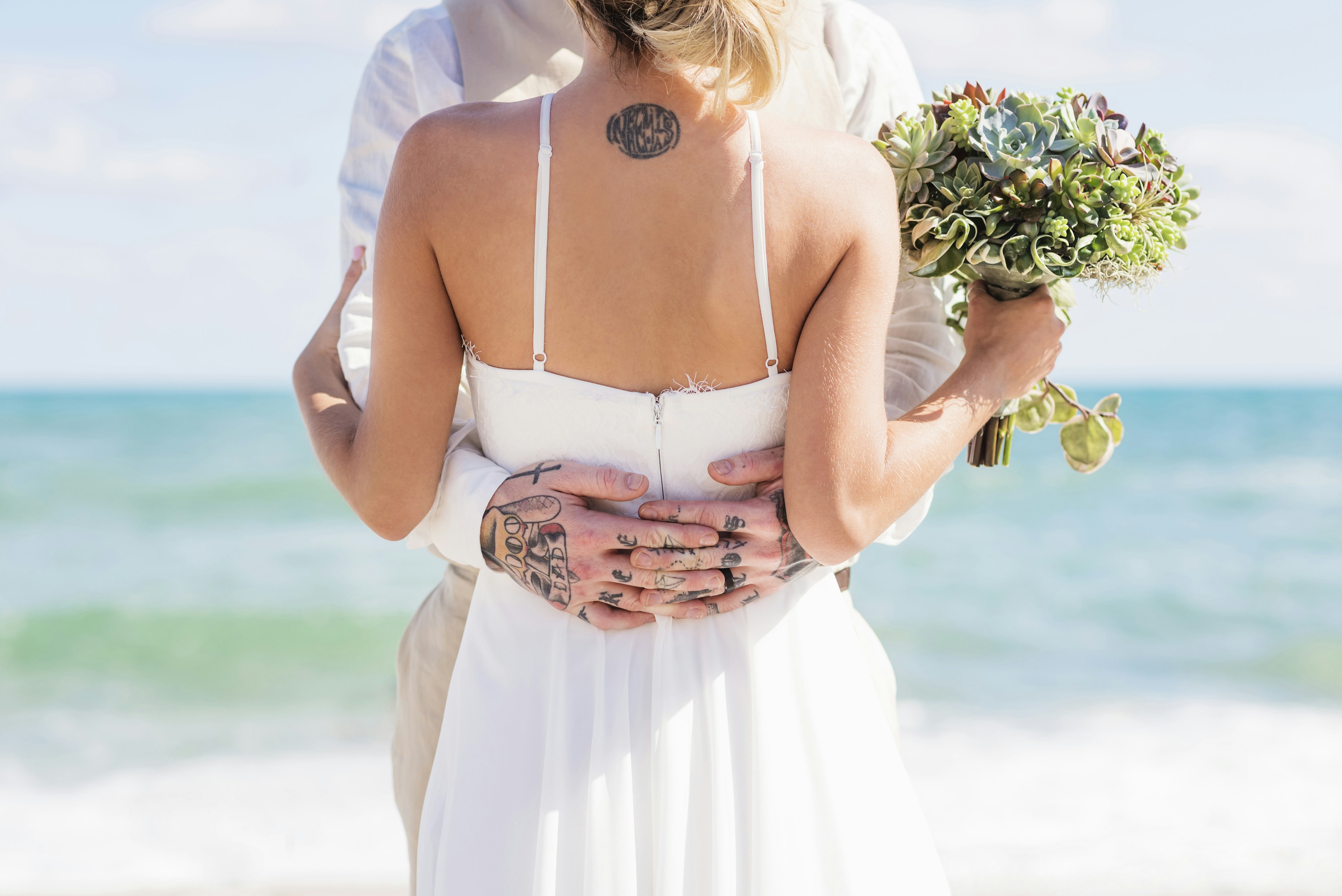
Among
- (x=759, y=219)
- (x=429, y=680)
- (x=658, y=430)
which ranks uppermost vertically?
(x=759, y=219)

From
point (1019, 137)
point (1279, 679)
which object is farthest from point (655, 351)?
point (1279, 679)

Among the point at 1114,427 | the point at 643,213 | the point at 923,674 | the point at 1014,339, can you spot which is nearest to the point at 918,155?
the point at 1014,339

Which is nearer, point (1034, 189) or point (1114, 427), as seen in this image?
point (1034, 189)

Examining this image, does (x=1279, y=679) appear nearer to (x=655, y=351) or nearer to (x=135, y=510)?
(x=655, y=351)

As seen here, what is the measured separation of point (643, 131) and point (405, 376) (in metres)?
0.55

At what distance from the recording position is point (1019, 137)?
5.92 feet

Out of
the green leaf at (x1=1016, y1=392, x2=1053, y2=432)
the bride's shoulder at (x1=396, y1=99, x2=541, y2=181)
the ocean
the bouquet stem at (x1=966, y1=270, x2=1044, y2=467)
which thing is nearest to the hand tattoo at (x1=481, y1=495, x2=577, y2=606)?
the bride's shoulder at (x1=396, y1=99, x2=541, y2=181)

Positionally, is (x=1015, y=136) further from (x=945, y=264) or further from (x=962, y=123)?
(x=945, y=264)

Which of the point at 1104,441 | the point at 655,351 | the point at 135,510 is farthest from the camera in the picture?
the point at 135,510

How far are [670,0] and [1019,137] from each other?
0.74 m

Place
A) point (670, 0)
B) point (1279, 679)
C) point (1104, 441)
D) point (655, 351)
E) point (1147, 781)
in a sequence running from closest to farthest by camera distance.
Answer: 1. point (670, 0)
2. point (655, 351)
3. point (1104, 441)
4. point (1147, 781)
5. point (1279, 679)

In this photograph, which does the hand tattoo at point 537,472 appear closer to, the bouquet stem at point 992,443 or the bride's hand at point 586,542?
the bride's hand at point 586,542

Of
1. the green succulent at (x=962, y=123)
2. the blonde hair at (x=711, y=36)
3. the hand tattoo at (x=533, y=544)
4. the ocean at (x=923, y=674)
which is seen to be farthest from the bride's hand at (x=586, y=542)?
the ocean at (x=923, y=674)

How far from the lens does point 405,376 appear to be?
163cm
